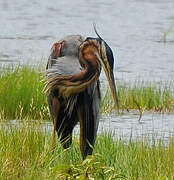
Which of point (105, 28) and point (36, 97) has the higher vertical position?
→ point (36, 97)

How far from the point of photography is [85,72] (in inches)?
243

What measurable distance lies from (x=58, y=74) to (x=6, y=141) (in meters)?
0.68

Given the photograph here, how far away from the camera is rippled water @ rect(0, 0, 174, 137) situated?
1279 centimetres

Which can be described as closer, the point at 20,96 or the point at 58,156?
the point at 58,156

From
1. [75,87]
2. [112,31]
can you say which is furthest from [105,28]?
[75,87]

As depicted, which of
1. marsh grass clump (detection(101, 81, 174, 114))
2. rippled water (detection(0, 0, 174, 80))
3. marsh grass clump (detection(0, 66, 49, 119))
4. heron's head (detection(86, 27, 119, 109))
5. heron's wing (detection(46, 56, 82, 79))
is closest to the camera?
heron's head (detection(86, 27, 119, 109))

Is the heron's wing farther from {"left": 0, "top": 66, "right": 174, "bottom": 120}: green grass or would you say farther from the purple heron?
{"left": 0, "top": 66, "right": 174, "bottom": 120}: green grass

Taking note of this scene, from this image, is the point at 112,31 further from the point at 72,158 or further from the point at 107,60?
the point at 107,60

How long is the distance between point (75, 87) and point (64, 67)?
198 millimetres

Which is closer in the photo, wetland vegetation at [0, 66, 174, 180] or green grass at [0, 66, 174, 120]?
wetland vegetation at [0, 66, 174, 180]

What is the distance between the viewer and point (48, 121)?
8.26 m

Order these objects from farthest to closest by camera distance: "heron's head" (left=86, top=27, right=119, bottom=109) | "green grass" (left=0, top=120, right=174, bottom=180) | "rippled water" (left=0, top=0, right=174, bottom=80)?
"rippled water" (left=0, top=0, right=174, bottom=80) < "heron's head" (left=86, top=27, right=119, bottom=109) < "green grass" (left=0, top=120, right=174, bottom=180)

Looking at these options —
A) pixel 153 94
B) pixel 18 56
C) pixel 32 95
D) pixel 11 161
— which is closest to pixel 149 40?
pixel 18 56

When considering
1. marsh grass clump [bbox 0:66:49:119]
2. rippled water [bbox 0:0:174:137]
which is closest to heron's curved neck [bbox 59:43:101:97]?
marsh grass clump [bbox 0:66:49:119]
